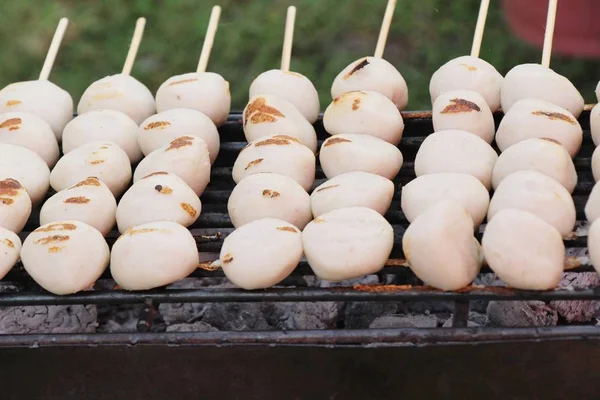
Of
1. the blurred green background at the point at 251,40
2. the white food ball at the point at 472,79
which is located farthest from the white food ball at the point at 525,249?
the blurred green background at the point at 251,40

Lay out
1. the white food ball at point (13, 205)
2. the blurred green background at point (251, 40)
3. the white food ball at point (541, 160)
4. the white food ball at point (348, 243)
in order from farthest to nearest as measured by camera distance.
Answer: the blurred green background at point (251, 40)
the white food ball at point (13, 205)
the white food ball at point (541, 160)
the white food ball at point (348, 243)

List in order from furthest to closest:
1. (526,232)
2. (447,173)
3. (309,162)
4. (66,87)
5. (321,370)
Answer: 1. (66,87)
2. (309,162)
3. (447,173)
4. (321,370)
5. (526,232)

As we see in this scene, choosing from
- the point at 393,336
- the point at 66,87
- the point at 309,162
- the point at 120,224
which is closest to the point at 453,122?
the point at 309,162

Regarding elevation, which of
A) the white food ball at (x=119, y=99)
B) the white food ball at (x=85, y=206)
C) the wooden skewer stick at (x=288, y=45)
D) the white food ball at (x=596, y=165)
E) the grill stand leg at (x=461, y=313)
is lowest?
the grill stand leg at (x=461, y=313)

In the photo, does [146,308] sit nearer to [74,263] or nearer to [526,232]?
[74,263]

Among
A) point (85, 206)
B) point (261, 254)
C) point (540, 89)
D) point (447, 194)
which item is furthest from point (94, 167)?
point (540, 89)

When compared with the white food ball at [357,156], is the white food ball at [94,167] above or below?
below

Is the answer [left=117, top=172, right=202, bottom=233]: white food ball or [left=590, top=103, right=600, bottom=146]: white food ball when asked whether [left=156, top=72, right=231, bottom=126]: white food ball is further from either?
[left=590, top=103, right=600, bottom=146]: white food ball

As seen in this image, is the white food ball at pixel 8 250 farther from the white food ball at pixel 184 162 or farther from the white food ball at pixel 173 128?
the white food ball at pixel 173 128
